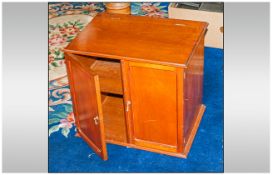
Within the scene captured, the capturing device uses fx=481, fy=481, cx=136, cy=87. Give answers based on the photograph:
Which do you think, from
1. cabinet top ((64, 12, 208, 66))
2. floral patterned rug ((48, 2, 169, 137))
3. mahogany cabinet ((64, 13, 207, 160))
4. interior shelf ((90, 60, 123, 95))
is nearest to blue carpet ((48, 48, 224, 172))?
mahogany cabinet ((64, 13, 207, 160))

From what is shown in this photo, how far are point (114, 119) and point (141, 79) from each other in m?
0.72

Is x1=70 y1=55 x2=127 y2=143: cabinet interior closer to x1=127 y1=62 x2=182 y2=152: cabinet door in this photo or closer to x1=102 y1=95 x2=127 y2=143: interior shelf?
x1=102 y1=95 x2=127 y2=143: interior shelf

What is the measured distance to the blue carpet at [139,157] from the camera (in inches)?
127

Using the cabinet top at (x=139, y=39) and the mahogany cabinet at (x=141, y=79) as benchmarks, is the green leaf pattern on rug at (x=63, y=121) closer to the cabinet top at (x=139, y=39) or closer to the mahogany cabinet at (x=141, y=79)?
the mahogany cabinet at (x=141, y=79)

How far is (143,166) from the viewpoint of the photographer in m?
3.24

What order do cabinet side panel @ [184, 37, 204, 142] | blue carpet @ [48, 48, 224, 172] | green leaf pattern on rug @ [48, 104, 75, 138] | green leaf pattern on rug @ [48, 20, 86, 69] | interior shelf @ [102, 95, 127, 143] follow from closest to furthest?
cabinet side panel @ [184, 37, 204, 142] < blue carpet @ [48, 48, 224, 172] < interior shelf @ [102, 95, 127, 143] < green leaf pattern on rug @ [48, 104, 75, 138] < green leaf pattern on rug @ [48, 20, 86, 69]

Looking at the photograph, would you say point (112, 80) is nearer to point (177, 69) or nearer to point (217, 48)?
point (177, 69)

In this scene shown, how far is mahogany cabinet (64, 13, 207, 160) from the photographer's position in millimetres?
2898

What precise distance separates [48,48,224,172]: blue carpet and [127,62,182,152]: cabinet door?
0.33ft

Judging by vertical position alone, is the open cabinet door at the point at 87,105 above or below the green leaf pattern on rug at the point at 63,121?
above

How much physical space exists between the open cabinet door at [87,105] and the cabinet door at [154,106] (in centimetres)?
25

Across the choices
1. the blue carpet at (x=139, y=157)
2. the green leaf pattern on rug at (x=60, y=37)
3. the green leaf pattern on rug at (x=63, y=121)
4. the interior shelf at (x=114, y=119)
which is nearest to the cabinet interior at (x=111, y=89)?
the interior shelf at (x=114, y=119)

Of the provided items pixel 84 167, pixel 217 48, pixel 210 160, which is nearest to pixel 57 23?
pixel 217 48

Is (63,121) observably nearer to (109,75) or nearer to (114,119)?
(114,119)
